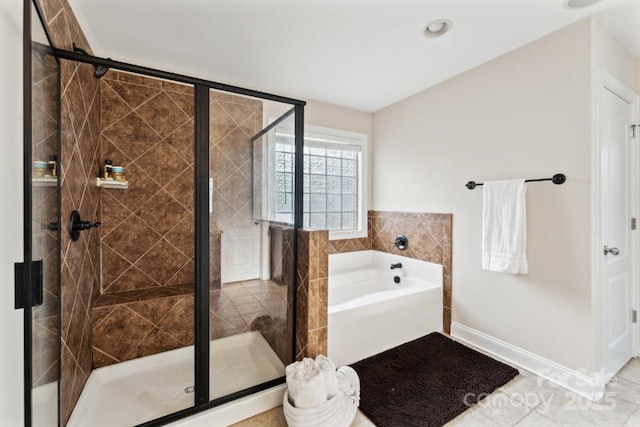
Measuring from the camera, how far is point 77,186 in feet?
5.33

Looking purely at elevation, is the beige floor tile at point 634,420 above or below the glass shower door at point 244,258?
below

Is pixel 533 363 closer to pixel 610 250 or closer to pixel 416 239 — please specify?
pixel 610 250

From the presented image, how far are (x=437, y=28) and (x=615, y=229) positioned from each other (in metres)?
1.93

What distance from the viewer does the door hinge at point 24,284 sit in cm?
75

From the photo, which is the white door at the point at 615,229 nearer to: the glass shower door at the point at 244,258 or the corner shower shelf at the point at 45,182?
the glass shower door at the point at 244,258

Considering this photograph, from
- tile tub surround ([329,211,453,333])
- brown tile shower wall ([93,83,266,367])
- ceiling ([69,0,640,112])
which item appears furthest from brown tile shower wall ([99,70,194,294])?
tile tub surround ([329,211,453,333])

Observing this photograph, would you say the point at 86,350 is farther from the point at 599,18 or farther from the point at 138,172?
the point at 599,18

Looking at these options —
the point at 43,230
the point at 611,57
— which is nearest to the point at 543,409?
the point at 611,57

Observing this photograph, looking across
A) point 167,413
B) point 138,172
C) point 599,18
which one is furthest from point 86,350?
point 599,18

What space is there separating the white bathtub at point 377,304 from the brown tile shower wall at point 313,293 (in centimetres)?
31

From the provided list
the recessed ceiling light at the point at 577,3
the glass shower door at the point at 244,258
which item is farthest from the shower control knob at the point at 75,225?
the recessed ceiling light at the point at 577,3

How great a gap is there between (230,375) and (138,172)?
5.95 ft

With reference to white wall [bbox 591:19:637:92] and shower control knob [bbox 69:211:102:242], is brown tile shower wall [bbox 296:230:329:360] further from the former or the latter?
white wall [bbox 591:19:637:92]
